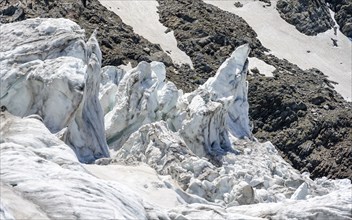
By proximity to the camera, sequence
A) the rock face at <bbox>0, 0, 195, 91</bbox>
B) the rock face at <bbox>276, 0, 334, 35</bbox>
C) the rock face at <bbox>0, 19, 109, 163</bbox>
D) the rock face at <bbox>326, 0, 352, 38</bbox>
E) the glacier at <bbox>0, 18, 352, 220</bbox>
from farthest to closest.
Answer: the rock face at <bbox>326, 0, 352, 38</bbox>, the rock face at <bbox>276, 0, 334, 35</bbox>, the rock face at <bbox>0, 0, 195, 91</bbox>, the rock face at <bbox>0, 19, 109, 163</bbox>, the glacier at <bbox>0, 18, 352, 220</bbox>

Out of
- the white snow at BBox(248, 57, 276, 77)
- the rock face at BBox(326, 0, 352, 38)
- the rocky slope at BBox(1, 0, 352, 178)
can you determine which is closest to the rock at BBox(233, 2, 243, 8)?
the rock face at BBox(326, 0, 352, 38)

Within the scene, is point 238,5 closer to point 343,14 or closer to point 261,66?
point 343,14

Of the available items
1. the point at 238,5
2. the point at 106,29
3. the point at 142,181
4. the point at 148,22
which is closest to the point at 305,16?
the point at 238,5

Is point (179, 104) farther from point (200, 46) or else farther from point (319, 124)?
point (200, 46)

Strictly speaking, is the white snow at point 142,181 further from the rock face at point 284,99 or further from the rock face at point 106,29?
the rock face at point 284,99

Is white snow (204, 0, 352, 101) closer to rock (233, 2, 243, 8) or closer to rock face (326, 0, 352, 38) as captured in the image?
rock (233, 2, 243, 8)

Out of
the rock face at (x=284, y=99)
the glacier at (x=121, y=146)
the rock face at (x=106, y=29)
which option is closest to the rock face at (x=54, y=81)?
the glacier at (x=121, y=146)
